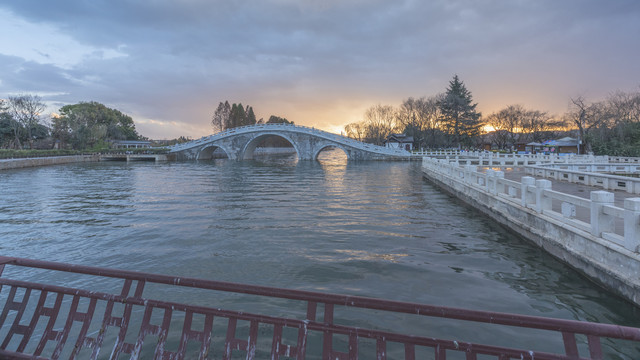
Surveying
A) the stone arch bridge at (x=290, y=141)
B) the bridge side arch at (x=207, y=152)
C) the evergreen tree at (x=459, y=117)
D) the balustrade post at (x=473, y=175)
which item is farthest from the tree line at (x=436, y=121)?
the balustrade post at (x=473, y=175)

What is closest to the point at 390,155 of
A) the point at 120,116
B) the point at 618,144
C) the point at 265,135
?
the point at 265,135

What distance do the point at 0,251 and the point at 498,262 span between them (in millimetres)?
12279

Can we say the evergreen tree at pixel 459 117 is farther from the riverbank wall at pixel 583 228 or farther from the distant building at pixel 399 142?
the riverbank wall at pixel 583 228

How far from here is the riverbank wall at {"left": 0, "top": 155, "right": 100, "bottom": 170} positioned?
34.6m

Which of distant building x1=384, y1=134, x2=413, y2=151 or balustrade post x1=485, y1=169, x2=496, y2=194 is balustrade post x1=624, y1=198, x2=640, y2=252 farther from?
distant building x1=384, y1=134, x2=413, y2=151

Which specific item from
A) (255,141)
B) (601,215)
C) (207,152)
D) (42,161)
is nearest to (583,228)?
(601,215)

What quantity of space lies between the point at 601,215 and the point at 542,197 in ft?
7.71

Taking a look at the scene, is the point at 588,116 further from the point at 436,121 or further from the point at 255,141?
the point at 255,141

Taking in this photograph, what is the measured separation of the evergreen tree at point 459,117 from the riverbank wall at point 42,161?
56.5m

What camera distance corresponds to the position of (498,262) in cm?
760

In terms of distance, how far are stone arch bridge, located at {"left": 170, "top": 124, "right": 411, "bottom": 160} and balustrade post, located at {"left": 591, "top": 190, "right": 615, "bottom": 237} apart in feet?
134

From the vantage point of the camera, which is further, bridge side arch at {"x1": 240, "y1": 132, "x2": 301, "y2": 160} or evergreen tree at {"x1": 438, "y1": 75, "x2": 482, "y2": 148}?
evergreen tree at {"x1": 438, "y1": 75, "x2": 482, "y2": 148}

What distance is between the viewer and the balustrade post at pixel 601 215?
583 cm

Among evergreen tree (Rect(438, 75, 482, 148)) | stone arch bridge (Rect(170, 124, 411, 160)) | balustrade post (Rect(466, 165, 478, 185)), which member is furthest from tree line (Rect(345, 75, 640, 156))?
balustrade post (Rect(466, 165, 478, 185))
